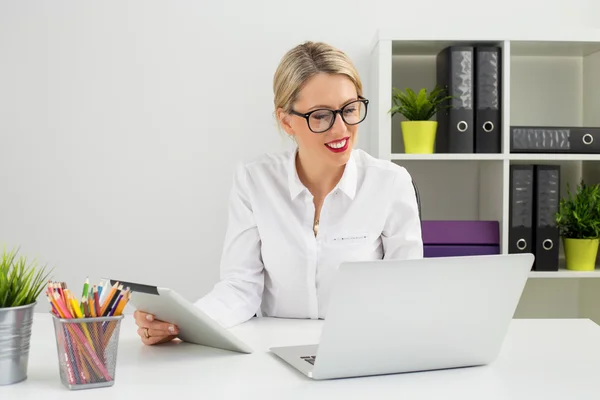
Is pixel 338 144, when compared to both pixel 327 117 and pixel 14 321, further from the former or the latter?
pixel 14 321

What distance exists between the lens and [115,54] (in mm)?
2859

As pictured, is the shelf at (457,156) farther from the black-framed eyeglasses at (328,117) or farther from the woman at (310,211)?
the black-framed eyeglasses at (328,117)

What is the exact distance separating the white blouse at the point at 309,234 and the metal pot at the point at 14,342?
0.72 m

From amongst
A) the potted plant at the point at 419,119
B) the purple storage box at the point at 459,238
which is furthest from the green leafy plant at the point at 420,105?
the purple storage box at the point at 459,238

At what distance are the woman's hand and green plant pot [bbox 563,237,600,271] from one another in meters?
1.78

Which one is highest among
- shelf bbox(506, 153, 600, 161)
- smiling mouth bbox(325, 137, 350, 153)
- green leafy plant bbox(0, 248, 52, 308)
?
smiling mouth bbox(325, 137, 350, 153)

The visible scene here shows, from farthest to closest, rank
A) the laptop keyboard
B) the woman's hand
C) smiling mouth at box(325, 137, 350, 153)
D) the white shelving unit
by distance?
the white shelving unit < smiling mouth at box(325, 137, 350, 153) < the woman's hand < the laptop keyboard

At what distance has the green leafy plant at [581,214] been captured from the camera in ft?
8.60

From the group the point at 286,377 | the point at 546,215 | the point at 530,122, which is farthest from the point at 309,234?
the point at 530,122

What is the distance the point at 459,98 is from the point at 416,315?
1.57 metres

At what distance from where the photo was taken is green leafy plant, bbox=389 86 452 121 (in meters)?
2.57

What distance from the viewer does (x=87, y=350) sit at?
1096 millimetres

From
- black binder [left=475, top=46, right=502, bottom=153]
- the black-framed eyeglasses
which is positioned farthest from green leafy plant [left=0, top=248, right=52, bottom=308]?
black binder [left=475, top=46, right=502, bottom=153]

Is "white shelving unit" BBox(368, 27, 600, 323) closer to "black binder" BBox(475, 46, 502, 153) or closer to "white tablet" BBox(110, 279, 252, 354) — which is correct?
"black binder" BBox(475, 46, 502, 153)
